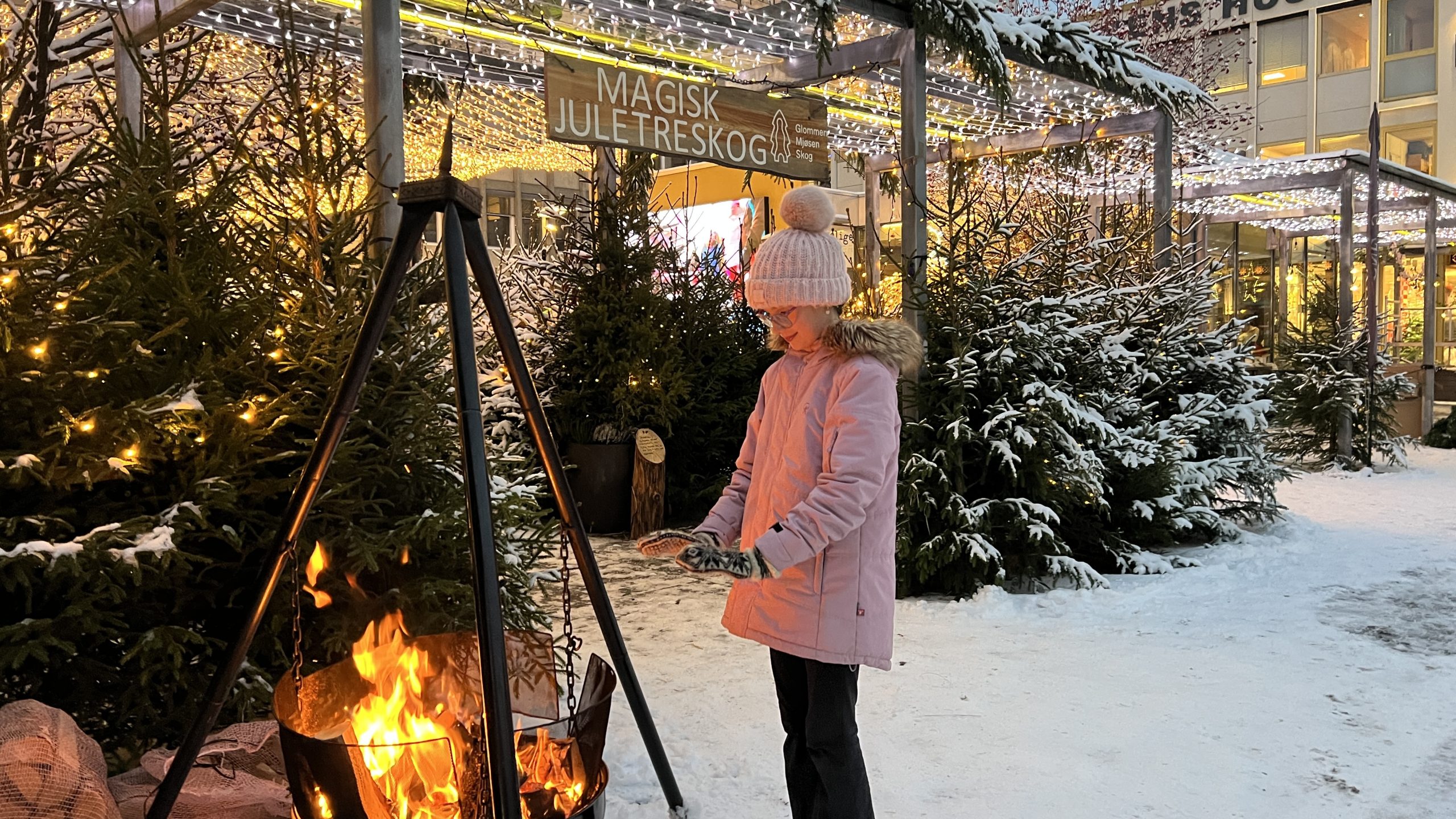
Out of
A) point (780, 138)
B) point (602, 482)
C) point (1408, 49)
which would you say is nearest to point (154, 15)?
point (780, 138)

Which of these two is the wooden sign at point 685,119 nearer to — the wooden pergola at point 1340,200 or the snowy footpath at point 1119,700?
the snowy footpath at point 1119,700

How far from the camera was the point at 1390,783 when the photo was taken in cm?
330

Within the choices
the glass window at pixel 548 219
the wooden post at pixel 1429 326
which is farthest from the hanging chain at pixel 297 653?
the wooden post at pixel 1429 326

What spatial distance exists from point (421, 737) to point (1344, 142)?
25958mm

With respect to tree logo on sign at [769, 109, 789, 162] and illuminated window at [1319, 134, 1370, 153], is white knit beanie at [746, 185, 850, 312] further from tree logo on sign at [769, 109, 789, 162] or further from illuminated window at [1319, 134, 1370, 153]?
illuminated window at [1319, 134, 1370, 153]

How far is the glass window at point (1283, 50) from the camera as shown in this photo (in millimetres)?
23469

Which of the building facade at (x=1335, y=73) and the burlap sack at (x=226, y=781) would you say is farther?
the building facade at (x=1335, y=73)

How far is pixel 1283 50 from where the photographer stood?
2372cm

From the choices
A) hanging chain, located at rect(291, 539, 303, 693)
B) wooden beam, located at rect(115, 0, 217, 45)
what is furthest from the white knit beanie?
wooden beam, located at rect(115, 0, 217, 45)

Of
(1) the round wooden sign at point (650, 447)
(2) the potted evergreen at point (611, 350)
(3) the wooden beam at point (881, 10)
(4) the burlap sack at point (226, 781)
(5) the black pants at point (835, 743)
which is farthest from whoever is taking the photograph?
(2) the potted evergreen at point (611, 350)

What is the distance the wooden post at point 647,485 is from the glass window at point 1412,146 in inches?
837

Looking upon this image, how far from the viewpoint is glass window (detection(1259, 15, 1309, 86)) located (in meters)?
23.5

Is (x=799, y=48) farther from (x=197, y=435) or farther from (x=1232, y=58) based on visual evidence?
(x=1232, y=58)

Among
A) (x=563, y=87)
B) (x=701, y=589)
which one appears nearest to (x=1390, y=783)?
(x=701, y=589)
